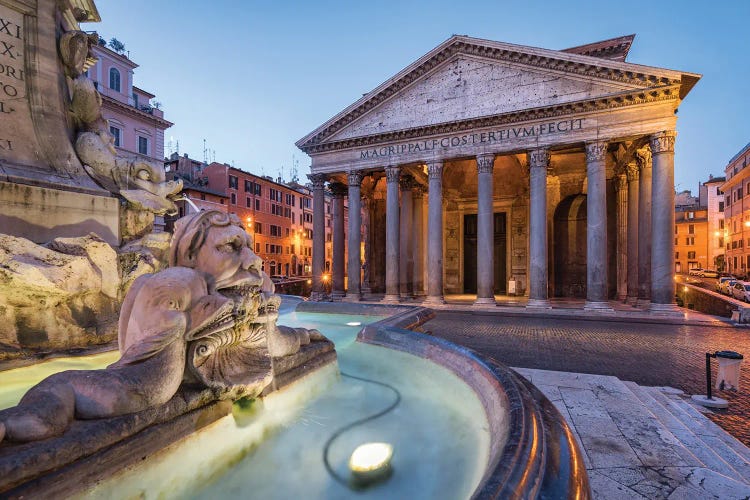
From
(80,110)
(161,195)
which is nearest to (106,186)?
(161,195)

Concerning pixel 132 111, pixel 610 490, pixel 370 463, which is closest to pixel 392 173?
pixel 610 490

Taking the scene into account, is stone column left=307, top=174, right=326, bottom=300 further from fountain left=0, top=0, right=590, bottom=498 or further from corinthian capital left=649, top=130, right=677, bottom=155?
fountain left=0, top=0, right=590, bottom=498

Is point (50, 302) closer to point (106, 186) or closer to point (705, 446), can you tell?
point (106, 186)

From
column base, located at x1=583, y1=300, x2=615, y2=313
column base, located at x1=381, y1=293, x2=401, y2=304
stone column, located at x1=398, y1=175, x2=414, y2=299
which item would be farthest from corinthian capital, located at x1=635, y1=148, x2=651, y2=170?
column base, located at x1=381, y1=293, x2=401, y2=304

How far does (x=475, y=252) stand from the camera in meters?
24.0

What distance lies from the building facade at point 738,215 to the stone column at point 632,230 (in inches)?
1076

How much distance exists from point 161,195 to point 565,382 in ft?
18.4

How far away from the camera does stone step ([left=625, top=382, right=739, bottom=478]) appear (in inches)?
102

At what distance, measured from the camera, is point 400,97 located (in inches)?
711

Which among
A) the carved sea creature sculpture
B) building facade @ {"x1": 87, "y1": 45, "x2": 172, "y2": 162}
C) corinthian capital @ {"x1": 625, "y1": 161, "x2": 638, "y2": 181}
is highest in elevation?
building facade @ {"x1": 87, "y1": 45, "x2": 172, "y2": 162}

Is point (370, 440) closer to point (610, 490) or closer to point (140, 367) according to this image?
point (140, 367)

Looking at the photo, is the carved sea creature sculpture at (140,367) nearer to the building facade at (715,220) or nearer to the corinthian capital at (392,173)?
the corinthian capital at (392,173)

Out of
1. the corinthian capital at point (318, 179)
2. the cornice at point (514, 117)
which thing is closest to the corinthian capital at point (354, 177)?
the cornice at point (514, 117)

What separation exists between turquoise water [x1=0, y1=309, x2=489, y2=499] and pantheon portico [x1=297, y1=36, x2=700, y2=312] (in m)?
13.7
